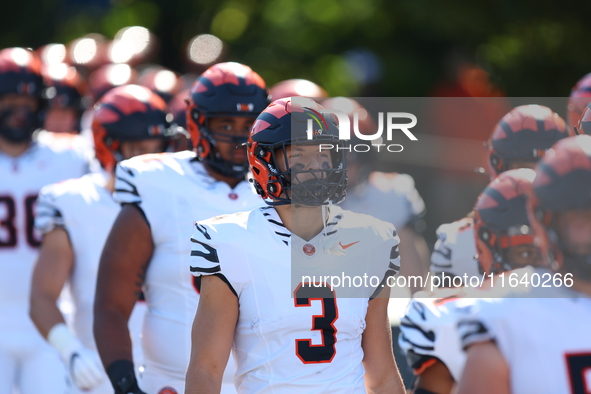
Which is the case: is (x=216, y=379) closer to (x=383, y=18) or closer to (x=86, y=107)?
(x=86, y=107)

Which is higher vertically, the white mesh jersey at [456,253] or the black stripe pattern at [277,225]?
the white mesh jersey at [456,253]

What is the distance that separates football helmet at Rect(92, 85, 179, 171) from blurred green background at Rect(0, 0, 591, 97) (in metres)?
6.40

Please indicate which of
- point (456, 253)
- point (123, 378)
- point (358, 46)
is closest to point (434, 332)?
point (123, 378)

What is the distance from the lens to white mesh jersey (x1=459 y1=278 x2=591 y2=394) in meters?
2.08

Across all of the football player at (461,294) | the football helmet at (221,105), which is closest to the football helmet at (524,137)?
the football player at (461,294)

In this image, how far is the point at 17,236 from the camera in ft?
16.5

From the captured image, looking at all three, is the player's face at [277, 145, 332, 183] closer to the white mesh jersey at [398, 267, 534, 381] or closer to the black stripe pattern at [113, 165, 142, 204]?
the white mesh jersey at [398, 267, 534, 381]

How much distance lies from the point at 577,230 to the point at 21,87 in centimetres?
403

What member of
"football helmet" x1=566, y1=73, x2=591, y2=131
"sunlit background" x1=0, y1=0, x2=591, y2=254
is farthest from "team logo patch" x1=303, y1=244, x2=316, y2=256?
"sunlit background" x1=0, y1=0, x2=591, y2=254

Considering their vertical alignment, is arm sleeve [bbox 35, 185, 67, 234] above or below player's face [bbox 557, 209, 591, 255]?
above

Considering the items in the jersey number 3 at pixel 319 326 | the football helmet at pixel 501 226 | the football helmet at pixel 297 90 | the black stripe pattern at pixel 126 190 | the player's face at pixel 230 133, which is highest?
the football helmet at pixel 297 90

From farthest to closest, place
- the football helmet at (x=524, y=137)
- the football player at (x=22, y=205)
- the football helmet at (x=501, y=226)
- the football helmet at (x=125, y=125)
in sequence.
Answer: the football player at (x=22, y=205) → the football helmet at (x=125, y=125) → the football helmet at (x=524, y=137) → the football helmet at (x=501, y=226)

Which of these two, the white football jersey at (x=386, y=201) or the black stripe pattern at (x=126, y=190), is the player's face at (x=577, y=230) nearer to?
the black stripe pattern at (x=126, y=190)

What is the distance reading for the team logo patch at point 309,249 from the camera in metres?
2.74
